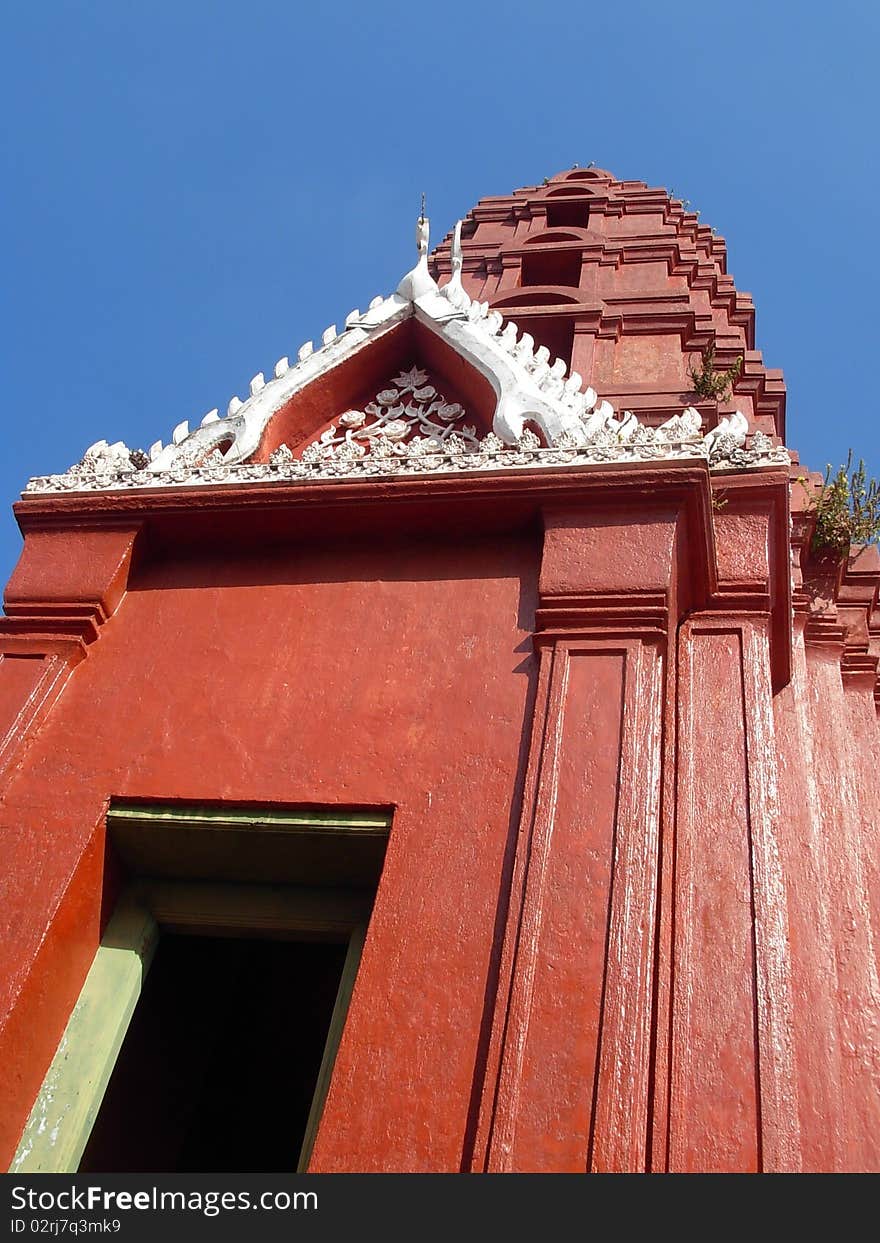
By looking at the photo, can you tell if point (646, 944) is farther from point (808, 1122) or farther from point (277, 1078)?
point (277, 1078)

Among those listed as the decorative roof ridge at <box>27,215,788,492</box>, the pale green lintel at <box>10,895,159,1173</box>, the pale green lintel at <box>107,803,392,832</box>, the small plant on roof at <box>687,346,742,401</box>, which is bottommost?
the pale green lintel at <box>10,895,159,1173</box>

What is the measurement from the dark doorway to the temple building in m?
0.03

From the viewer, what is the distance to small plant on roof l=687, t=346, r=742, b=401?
26.2ft

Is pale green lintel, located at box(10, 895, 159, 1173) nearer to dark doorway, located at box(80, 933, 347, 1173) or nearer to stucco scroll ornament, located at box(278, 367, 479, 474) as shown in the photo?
dark doorway, located at box(80, 933, 347, 1173)

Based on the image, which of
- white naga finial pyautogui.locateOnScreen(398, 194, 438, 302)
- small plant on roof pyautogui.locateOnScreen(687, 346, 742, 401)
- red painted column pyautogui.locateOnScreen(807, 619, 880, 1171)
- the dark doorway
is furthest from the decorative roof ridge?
the dark doorway

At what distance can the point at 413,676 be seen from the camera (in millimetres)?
4660

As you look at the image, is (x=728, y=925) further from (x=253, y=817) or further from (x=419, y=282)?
(x=419, y=282)

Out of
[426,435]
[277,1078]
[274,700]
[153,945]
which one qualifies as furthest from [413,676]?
[277,1078]

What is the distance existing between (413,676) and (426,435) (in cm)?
194

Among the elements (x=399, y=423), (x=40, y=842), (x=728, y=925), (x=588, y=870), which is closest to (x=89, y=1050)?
(x=40, y=842)

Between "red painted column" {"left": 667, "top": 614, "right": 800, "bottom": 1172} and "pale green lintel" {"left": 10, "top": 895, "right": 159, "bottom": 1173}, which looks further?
"pale green lintel" {"left": 10, "top": 895, "right": 159, "bottom": 1173}

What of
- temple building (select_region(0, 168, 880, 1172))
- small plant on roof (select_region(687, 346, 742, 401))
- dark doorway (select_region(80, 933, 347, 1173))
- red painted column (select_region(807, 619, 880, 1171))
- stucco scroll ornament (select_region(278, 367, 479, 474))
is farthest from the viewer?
small plant on roof (select_region(687, 346, 742, 401))

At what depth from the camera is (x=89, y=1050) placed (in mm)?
4160

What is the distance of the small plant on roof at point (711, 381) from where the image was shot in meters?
8.00
